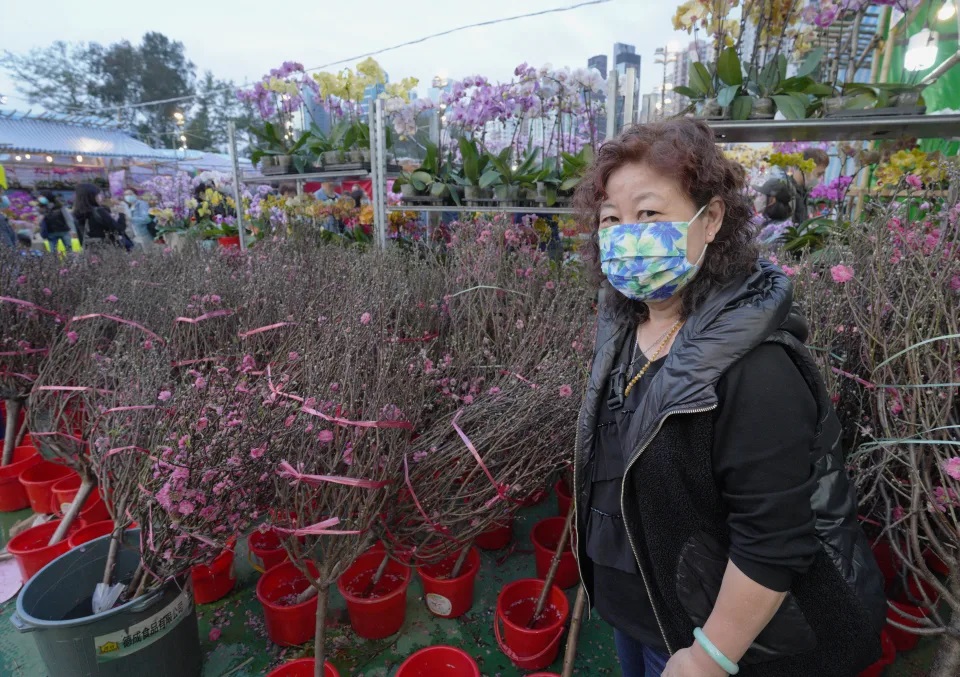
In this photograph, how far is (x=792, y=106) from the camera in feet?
9.21

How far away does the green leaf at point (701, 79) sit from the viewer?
3031 mm

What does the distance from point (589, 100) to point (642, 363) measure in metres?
3.58

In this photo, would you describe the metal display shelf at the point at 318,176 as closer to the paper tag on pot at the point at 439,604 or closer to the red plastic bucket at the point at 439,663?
the paper tag on pot at the point at 439,604

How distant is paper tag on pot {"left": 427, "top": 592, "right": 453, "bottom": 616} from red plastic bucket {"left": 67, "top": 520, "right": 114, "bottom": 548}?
1.59m

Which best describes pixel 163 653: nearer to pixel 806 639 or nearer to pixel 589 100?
pixel 806 639

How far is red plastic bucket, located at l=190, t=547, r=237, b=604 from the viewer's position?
2.33m

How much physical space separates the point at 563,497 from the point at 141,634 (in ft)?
6.34

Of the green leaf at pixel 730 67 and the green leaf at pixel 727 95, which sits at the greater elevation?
the green leaf at pixel 730 67

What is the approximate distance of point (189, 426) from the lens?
158 cm

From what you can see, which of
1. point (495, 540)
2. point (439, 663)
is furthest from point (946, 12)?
point (439, 663)

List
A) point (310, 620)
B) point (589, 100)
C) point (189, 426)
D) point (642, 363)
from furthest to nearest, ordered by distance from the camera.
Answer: point (589, 100) → point (310, 620) → point (189, 426) → point (642, 363)

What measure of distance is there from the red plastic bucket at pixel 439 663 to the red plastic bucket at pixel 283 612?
538mm

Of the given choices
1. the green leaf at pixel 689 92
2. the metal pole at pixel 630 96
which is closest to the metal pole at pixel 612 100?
the metal pole at pixel 630 96

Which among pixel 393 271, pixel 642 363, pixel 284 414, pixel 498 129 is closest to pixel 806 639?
pixel 642 363
